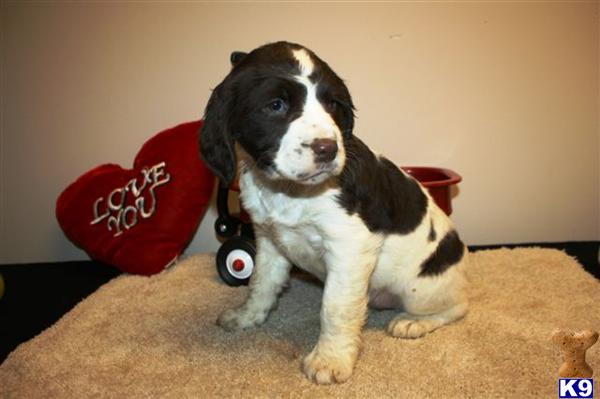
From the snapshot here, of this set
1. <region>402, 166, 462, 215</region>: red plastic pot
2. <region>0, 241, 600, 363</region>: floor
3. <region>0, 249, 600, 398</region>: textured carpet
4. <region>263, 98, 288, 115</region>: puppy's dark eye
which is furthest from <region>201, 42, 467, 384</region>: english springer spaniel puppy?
<region>0, 241, 600, 363</region>: floor

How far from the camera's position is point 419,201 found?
220 centimetres

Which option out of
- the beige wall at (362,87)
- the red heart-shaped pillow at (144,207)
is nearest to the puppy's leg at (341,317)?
the red heart-shaped pillow at (144,207)

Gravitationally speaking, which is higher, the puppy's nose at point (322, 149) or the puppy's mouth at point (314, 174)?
the puppy's nose at point (322, 149)

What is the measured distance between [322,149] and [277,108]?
0.25 metres

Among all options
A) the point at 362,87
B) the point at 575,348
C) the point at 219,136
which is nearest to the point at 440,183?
Result: the point at 362,87

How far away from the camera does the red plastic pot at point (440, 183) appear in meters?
2.88

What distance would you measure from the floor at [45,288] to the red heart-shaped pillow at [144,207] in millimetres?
325

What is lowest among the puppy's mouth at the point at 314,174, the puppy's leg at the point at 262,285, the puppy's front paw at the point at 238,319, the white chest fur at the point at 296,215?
the puppy's front paw at the point at 238,319

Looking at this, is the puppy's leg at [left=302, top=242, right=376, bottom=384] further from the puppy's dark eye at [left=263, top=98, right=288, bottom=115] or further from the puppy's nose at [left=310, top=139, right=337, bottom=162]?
the puppy's dark eye at [left=263, top=98, right=288, bottom=115]

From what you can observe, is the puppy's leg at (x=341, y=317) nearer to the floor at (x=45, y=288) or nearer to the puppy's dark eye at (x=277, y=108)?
the puppy's dark eye at (x=277, y=108)

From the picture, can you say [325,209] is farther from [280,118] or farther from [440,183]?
[440,183]

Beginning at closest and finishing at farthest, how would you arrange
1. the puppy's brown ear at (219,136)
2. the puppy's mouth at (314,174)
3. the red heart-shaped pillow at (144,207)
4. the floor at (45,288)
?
the puppy's mouth at (314,174)
the puppy's brown ear at (219,136)
the floor at (45,288)
the red heart-shaped pillow at (144,207)

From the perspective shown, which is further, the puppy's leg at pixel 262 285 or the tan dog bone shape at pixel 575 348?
the puppy's leg at pixel 262 285

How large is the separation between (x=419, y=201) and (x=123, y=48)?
2.32m
